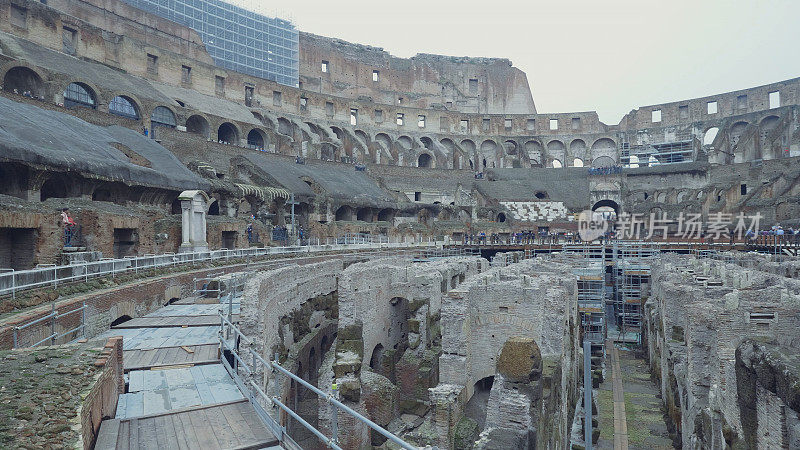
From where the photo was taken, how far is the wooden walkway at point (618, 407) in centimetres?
1174

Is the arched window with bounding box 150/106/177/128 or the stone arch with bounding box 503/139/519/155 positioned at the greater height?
the stone arch with bounding box 503/139/519/155

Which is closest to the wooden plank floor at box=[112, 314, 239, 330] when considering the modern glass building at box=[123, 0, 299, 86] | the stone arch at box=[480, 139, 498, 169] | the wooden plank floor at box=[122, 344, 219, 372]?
the wooden plank floor at box=[122, 344, 219, 372]

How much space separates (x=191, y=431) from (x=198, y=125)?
42127mm

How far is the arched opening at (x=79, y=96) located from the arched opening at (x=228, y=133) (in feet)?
35.6

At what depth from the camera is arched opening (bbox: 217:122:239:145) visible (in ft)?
144

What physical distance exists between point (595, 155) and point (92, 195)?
190ft

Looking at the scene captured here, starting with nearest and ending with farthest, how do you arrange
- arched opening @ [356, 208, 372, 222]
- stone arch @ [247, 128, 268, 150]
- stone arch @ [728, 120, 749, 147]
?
1. arched opening @ [356, 208, 372, 222]
2. stone arch @ [247, 128, 268, 150]
3. stone arch @ [728, 120, 749, 147]

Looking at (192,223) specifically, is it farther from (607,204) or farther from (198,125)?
(607,204)

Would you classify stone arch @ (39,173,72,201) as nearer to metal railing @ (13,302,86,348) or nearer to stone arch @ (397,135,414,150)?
metal railing @ (13,302,86,348)

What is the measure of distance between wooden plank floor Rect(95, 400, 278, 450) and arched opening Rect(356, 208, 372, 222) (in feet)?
118

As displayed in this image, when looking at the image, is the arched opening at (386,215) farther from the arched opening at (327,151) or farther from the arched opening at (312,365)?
the arched opening at (312,365)

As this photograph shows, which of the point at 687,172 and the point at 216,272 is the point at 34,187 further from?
the point at 687,172

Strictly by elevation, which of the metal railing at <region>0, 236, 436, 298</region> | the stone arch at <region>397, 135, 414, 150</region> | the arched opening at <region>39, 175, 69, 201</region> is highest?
the stone arch at <region>397, 135, 414, 150</region>

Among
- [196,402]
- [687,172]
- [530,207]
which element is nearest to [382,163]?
[530,207]
